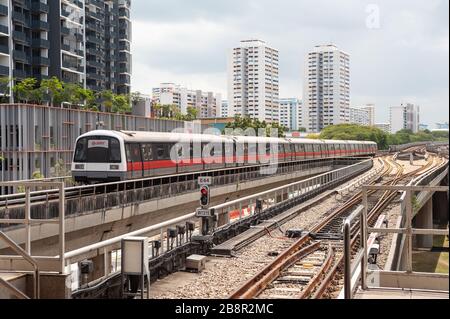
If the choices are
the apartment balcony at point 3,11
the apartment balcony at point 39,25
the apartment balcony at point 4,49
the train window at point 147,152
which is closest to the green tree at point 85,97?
the apartment balcony at point 4,49

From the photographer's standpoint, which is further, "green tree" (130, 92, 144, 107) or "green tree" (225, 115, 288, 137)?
"green tree" (225, 115, 288, 137)

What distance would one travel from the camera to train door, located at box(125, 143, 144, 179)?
62.5ft

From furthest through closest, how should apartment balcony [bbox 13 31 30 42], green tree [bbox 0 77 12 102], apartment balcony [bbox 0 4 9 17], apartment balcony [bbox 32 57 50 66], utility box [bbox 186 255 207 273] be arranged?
apartment balcony [bbox 32 57 50 66] < apartment balcony [bbox 13 31 30 42] < apartment balcony [bbox 0 4 9 17] < green tree [bbox 0 77 12 102] < utility box [bbox 186 255 207 273]

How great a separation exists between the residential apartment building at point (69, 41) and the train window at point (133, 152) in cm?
2131

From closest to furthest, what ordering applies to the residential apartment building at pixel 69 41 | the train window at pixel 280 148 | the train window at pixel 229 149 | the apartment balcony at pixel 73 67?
the train window at pixel 229 149, the train window at pixel 280 148, the residential apartment building at pixel 69 41, the apartment balcony at pixel 73 67

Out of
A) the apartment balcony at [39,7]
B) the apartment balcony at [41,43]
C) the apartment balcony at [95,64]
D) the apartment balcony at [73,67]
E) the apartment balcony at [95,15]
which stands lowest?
the apartment balcony at [73,67]

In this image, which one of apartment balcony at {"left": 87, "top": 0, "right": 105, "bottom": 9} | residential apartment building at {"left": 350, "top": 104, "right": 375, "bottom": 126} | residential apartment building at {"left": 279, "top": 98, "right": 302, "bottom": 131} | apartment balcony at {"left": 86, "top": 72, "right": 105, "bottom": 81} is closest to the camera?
apartment balcony at {"left": 87, "top": 0, "right": 105, "bottom": 9}

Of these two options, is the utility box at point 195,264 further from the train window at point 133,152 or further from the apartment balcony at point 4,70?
the apartment balcony at point 4,70

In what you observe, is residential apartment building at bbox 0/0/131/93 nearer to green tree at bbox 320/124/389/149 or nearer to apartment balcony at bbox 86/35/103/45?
apartment balcony at bbox 86/35/103/45

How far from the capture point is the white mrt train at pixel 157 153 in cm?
1873

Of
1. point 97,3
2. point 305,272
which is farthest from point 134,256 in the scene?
point 97,3

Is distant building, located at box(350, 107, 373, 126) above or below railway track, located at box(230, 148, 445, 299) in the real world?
above

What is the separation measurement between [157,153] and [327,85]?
720 inches

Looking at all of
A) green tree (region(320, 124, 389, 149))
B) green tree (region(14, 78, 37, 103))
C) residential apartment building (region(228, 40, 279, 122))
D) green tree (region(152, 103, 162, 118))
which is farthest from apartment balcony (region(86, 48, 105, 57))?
green tree (region(320, 124, 389, 149))
